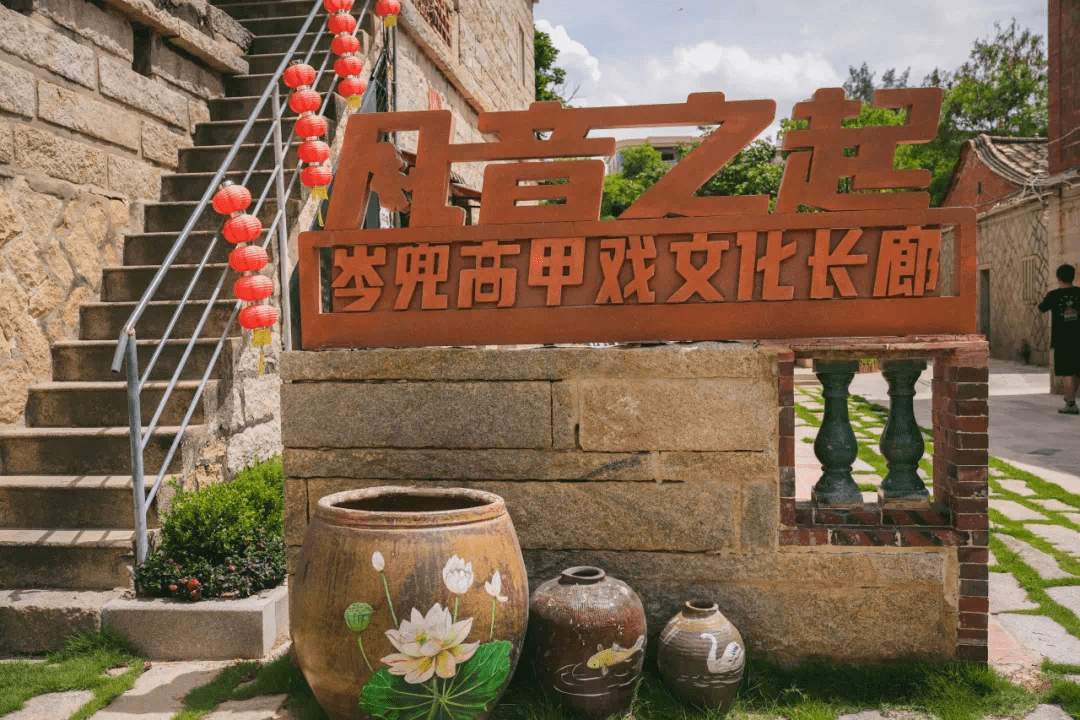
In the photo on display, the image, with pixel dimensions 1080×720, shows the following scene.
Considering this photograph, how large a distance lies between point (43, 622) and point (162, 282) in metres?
2.46

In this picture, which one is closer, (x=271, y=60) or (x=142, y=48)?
(x=142, y=48)

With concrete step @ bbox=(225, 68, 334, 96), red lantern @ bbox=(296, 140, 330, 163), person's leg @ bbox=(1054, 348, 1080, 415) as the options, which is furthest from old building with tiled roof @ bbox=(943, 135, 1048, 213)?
red lantern @ bbox=(296, 140, 330, 163)

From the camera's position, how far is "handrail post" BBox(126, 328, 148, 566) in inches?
153

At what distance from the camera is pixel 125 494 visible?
13.8 feet

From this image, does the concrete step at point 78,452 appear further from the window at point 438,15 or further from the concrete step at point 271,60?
the window at point 438,15

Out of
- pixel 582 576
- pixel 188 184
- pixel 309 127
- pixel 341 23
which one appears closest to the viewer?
pixel 582 576

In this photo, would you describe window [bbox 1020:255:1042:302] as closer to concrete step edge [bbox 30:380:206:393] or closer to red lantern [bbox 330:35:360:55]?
red lantern [bbox 330:35:360:55]

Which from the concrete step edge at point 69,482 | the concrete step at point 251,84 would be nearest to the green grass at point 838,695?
the concrete step edge at point 69,482

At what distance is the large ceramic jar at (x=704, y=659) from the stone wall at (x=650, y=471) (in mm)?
344

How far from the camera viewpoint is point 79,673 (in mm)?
3408

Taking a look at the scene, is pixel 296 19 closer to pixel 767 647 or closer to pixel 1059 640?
pixel 767 647

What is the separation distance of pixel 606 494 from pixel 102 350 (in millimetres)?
3484

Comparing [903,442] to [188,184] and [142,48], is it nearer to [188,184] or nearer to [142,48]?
[188,184]

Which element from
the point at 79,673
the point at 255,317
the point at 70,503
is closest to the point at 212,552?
the point at 79,673
